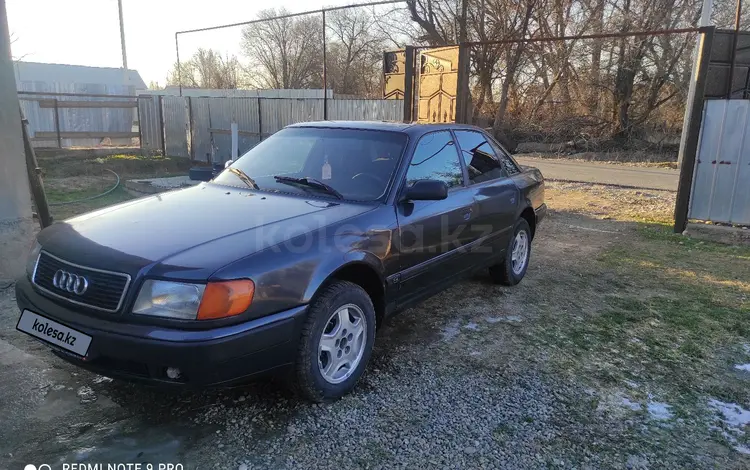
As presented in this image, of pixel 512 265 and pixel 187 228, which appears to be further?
→ pixel 512 265

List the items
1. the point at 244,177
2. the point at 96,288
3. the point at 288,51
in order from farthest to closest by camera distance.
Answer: the point at 288,51
the point at 244,177
the point at 96,288

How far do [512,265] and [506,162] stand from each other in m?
1.01

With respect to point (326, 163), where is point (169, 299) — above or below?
below

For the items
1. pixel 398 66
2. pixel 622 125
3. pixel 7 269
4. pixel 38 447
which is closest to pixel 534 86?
pixel 622 125

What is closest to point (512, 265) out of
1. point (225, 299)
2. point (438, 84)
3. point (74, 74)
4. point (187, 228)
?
point (187, 228)

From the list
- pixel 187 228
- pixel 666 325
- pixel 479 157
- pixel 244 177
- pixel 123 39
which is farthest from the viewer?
pixel 123 39

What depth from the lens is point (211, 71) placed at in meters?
43.2

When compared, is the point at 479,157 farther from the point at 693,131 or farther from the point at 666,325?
the point at 693,131

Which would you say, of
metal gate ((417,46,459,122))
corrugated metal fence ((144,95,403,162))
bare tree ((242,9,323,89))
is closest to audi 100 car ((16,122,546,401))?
metal gate ((417,46,459,122))

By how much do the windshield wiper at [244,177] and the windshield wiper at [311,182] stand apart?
0.16m

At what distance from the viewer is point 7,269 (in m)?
4.99

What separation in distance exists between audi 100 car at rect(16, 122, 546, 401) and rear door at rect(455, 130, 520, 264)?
0.04 m

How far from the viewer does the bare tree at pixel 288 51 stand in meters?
39.1

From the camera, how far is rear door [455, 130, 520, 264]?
14.6ft
